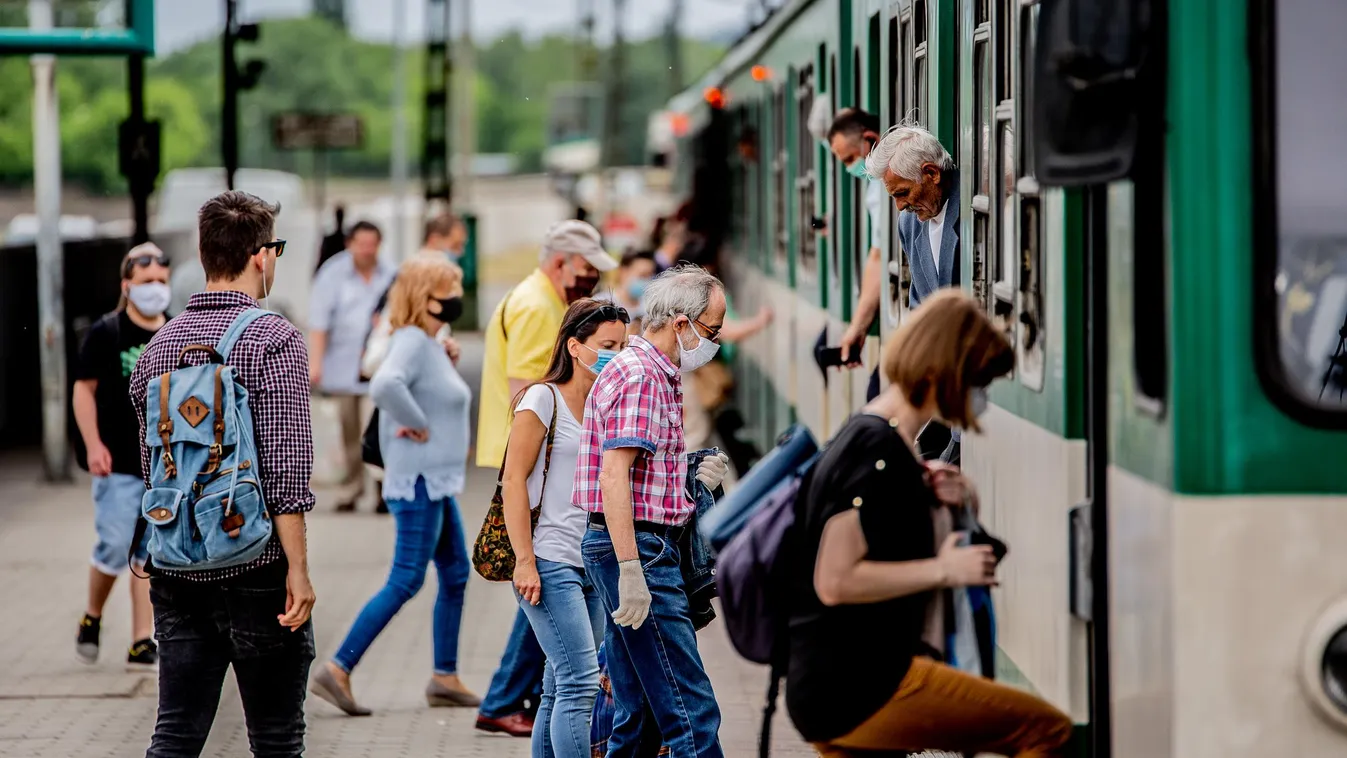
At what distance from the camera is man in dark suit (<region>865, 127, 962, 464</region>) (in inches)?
226

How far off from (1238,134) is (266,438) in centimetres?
237

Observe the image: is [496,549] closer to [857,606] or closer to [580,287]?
[580,287]

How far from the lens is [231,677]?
834cm

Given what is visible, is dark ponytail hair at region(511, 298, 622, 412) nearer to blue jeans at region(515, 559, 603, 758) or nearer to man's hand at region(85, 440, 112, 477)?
blue jeans at region(515, 559, 603, 758)

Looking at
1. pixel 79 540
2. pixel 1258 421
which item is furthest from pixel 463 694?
pixel 79 540

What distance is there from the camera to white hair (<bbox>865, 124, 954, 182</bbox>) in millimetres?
5715

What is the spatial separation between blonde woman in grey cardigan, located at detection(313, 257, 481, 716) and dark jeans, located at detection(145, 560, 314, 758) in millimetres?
2443

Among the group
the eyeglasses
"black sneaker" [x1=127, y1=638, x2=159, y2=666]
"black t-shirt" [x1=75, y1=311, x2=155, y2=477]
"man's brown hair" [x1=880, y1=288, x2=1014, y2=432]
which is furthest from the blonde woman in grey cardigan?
"man's brown hair" [x1=880, y1=288, x2=1014, y2=432]

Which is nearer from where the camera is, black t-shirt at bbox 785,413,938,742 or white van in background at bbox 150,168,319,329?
black t-shirt at bbox 785,413,938,742

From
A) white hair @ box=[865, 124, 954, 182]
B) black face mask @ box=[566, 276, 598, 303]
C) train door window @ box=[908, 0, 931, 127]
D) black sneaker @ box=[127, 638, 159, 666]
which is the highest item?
train door window @ box=[908, 0, 931, 127]

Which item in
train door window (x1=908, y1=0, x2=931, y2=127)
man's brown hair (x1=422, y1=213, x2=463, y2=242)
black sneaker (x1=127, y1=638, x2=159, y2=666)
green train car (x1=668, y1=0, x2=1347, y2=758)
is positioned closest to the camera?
green train car (x1=668, y1=0, x2=1347, y2=758)

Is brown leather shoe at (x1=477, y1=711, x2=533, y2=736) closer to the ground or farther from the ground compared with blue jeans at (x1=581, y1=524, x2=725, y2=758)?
closer to the ground

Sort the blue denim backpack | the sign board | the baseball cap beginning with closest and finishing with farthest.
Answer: the blue denim backpack → the baseball cap → the sign board

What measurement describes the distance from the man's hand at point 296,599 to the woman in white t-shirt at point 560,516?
3.09ft
